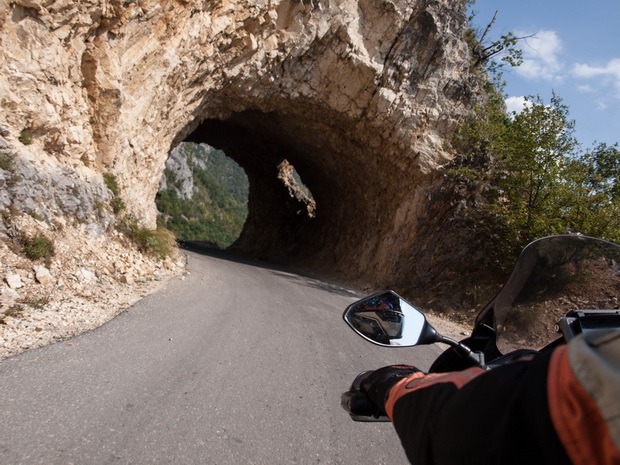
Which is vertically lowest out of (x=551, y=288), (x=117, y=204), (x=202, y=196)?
(x=202, y=196)

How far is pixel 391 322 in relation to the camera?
74.4 inches

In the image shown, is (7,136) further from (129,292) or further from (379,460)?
(379,460)

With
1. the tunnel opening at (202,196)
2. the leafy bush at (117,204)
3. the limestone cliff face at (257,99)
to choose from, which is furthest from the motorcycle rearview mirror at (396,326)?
the tunnel opening at (202,196)

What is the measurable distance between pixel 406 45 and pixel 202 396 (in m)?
14.5

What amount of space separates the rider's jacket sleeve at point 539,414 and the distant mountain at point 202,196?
5381cm

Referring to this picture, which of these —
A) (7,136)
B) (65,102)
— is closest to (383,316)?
(7,136)

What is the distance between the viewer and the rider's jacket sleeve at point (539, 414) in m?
0.59

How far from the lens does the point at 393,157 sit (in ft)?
51.3

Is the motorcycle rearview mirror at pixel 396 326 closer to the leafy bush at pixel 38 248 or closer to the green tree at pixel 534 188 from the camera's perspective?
the leafy bush at pixel 38 248

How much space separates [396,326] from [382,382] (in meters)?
0.44

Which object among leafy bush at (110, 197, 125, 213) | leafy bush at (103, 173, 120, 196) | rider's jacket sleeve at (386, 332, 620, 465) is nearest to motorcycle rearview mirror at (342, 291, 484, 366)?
rider's jacket sleeve at (386, 332, 620, 465)

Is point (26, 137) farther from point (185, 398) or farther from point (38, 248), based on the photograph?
point (185, 398)

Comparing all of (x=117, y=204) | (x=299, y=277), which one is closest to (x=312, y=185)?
(x=299, y=277)

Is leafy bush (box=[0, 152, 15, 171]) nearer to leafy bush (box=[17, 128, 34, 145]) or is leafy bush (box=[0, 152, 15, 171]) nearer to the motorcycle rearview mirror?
leafy bush (box=[17, 128, 34, 145])
